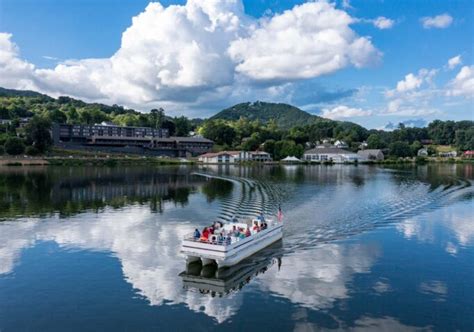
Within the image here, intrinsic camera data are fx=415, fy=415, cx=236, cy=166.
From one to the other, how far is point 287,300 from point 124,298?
689 cm

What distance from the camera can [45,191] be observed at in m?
53.6

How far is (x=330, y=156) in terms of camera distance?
152 m

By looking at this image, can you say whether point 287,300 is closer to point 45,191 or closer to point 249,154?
point 45,191

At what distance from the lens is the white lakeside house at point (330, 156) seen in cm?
15112


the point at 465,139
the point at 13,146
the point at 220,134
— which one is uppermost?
the point at 465,139

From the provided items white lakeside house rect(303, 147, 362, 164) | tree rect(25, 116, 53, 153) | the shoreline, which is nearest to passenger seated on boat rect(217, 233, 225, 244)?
the shoreline

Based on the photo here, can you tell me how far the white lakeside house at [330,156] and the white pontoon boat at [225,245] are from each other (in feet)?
423

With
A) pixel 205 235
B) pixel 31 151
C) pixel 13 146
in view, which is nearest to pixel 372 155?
pixel 31 151

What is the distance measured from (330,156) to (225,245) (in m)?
136

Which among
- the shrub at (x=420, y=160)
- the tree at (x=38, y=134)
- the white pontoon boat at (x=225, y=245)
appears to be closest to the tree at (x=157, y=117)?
the tree at (x=38, y=134)

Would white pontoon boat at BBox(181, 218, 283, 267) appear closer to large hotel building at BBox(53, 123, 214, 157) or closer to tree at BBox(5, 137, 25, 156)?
tree at BBox(5, 137, 25, 156)

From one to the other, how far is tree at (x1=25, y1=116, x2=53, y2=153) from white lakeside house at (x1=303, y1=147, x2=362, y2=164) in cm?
8814

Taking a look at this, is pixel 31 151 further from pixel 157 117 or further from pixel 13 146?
pixel 157 117

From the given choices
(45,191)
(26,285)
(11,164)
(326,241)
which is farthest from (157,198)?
(11,164)
